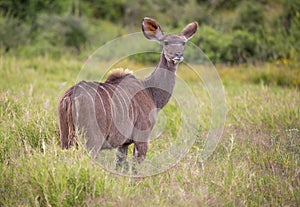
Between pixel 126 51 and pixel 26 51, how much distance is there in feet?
9.00

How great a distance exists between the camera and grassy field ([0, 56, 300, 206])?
3.84 metres

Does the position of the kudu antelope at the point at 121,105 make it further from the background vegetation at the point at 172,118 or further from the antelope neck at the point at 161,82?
the background vegetation at the point at 172,118

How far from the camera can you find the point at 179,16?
17297mm

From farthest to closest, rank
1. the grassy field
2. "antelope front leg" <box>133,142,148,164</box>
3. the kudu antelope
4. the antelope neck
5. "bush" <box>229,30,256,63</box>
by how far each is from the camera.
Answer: "bush" <box>229,30,256,63</box>, the antelope neck, "antelope front leg" <box>133,142,148,164</box>, the kudu antelope, the grassy field

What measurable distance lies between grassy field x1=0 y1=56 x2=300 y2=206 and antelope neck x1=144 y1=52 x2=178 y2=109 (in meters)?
0.75

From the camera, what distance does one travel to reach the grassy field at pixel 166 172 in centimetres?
384

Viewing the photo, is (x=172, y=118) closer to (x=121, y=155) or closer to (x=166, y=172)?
(x=121, y=155)

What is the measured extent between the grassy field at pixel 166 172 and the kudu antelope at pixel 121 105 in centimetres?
24

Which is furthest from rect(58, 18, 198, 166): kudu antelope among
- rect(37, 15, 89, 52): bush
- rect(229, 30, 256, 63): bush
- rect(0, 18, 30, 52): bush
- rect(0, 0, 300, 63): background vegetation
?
rect(37, 15, 89, 52): bush

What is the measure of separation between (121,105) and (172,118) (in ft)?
7.75

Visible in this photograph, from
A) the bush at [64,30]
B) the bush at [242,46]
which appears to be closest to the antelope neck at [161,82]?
the bush at [242,46]

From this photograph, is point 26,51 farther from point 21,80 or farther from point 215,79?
point 215,79

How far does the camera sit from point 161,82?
524cm

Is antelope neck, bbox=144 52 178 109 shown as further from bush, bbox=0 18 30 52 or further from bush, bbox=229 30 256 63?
bush, bbox=0 18 30 52
